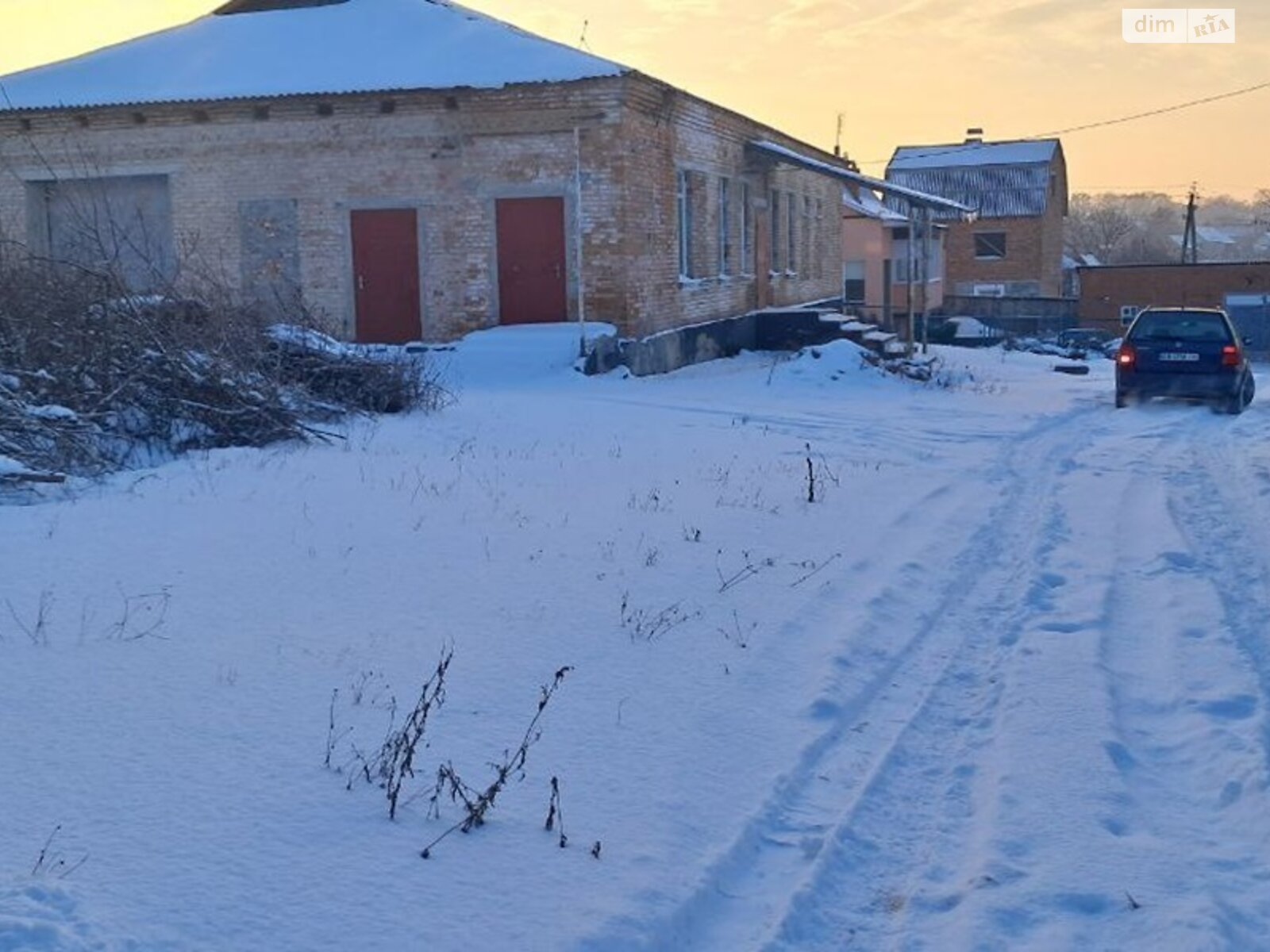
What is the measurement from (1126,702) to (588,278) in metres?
16.3

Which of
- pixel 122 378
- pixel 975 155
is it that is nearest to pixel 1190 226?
pixel 975 155

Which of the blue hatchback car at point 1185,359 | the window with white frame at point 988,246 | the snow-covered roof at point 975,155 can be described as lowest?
the blue hatchback car at point 1185,359

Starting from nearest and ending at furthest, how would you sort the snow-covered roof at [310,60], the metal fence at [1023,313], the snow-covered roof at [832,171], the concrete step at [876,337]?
the snow-covered roof at [310,60], the concrete step at [876,337], the snow-covered roof at [832,171], the metal fence at [1023,313]

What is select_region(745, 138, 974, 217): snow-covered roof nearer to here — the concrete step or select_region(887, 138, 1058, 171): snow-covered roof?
the concrete step

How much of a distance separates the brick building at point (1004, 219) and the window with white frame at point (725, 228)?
3626cm

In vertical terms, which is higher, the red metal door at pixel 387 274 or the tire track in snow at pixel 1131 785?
the red metal door at pixel 387 274

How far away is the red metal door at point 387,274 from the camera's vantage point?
72.9 ft

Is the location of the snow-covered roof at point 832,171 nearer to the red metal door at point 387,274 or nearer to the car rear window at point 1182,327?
the red metal door at point 387,274

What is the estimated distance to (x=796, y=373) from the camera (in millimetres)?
22281

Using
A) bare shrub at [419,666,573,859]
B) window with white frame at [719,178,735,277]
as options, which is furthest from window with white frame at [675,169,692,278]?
bare shrub at [419,666,573,859]

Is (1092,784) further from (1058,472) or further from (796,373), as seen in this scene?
(796,373)

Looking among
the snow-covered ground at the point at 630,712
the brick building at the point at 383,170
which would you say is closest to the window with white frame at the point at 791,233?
the brick building at the point at 383,170

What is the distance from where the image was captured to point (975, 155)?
2608 inches

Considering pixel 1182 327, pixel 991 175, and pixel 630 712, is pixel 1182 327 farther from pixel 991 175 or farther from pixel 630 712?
pixel 991 175
